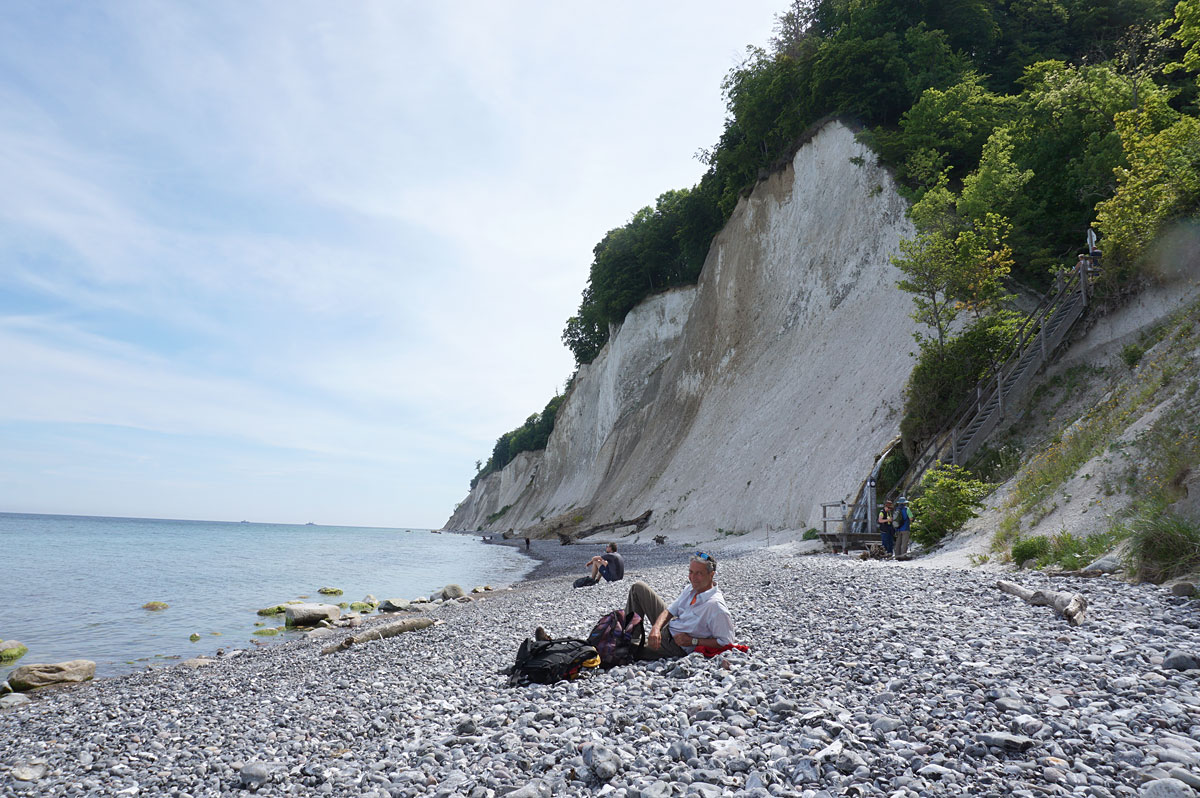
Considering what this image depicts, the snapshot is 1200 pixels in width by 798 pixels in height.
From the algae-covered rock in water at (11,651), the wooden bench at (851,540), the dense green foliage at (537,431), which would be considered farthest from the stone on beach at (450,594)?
the dense green foliage at (537,431)

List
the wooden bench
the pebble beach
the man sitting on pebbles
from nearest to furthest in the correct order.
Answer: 1. the pebble beach
2. the man sitting on pebbles
3. the wooden bench

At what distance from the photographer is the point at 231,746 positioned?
621 cm

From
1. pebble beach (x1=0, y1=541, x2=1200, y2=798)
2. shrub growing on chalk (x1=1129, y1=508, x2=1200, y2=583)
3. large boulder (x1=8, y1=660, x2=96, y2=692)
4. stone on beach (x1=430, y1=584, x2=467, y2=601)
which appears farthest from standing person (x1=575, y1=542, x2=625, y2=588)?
shrub growing on chalk (x1=1129, y1=508, x2=1200, y2=583)

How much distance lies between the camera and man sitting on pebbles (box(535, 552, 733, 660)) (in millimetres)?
6805

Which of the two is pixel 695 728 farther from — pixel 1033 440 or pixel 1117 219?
pixel 1117 219

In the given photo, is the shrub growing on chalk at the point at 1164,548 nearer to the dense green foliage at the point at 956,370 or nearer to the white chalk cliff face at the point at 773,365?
the dense green foliage at the point at 956,370

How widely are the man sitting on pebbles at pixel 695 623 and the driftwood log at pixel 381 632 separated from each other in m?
6.55

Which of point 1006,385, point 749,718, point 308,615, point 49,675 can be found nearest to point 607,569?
point 308,615

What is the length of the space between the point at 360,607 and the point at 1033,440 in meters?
20.7

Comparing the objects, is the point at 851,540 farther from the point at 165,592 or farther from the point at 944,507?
the point at 165,592

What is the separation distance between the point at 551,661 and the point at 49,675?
10621mm

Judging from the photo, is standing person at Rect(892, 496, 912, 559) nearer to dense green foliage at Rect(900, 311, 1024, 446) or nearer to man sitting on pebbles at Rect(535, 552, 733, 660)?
dense green foliage at Rect(900, 311, 1024, 446)

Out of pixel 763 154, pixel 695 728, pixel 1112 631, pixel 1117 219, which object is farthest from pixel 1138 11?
pixel 695 728

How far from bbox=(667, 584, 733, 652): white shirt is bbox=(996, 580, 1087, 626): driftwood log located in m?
3.44
